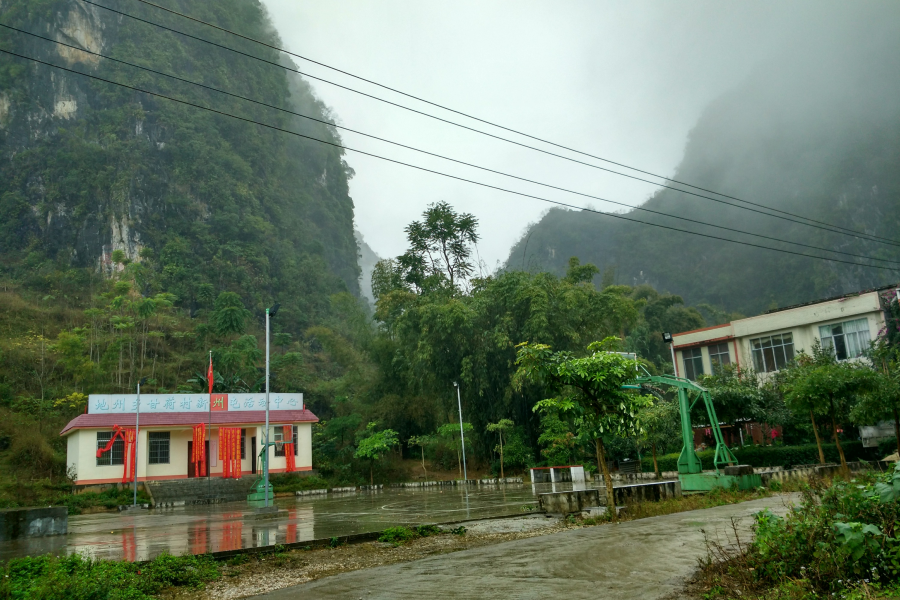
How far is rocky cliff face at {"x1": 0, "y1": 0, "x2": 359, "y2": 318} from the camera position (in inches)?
2382

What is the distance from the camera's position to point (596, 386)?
1109 cm

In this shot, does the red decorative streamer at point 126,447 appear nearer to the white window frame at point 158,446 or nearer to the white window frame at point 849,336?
the white window frame at point 158,446

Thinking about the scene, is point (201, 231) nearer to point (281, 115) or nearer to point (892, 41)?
point (281, 115)

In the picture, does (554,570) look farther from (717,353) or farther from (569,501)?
(717,353)

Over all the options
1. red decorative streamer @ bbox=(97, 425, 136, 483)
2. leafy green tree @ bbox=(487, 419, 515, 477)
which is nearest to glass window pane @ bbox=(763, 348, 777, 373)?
leafy green tree @ bbox=(487, 419, 515, 477)

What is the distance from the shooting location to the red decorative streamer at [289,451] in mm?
32697

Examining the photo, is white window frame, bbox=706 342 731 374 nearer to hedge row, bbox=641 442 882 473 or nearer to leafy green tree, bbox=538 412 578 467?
leafy green tree, bbox=538 412 578 467

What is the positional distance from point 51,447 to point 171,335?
69.7 feet

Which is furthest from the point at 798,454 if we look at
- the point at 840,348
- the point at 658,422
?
the point at 840,348

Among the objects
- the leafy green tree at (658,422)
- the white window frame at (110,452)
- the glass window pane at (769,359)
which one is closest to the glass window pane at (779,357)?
the glass window pane at (769,359)

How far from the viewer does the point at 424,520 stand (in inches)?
527

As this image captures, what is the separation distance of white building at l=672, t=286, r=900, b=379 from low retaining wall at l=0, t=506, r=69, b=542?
89.7ft

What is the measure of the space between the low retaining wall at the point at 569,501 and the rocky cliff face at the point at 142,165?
53.7 meters

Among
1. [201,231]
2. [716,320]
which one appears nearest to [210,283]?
[201,231]
